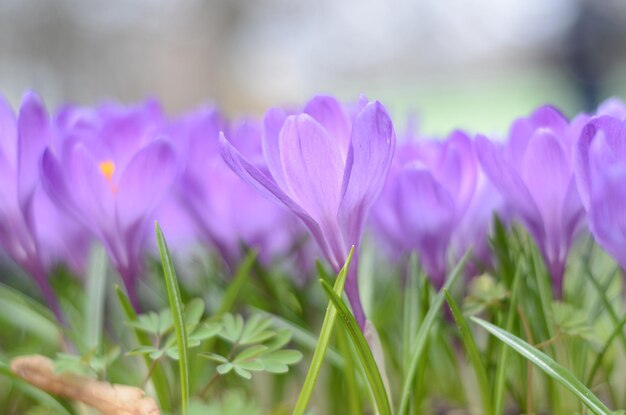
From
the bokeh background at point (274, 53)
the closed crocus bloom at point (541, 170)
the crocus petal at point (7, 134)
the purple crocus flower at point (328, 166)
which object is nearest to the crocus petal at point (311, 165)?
the purple crocus flower at point (328, 166)

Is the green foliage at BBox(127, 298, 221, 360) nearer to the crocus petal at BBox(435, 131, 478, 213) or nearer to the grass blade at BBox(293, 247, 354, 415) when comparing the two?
the grass blade at BBox(293, 247, 354, 415)

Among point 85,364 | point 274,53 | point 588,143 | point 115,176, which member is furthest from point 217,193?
point 274,53

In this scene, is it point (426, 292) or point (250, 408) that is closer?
point (250, 408)

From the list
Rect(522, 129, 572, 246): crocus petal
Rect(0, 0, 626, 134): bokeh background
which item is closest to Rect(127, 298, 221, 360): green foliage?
Rect(522, 129, 572, 246): crocus petal

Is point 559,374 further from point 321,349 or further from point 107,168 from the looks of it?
point 107,168

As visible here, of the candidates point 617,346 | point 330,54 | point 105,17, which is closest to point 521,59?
point 330,54

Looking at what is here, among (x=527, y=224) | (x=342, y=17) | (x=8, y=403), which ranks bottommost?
(x=8, y=403)

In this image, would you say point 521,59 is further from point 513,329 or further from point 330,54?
point 513,329
